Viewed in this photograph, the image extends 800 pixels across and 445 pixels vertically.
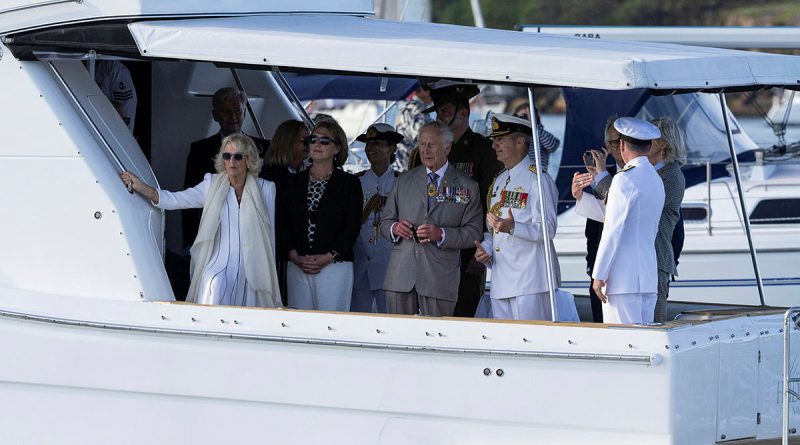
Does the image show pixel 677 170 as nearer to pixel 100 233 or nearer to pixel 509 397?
pixel 509 397

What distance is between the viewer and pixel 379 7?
1209cm

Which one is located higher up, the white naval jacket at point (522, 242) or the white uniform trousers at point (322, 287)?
the white naval jacket at point (522, 242)

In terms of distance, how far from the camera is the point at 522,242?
20.9 feet

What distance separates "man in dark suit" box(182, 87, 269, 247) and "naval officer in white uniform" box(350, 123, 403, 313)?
750 mm

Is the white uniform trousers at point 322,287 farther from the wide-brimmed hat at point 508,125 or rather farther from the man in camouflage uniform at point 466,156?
the wide-brimmed hat at point 508,125

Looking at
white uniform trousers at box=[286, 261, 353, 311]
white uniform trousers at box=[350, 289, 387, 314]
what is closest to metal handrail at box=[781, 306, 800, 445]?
white uniform trousers at box=[286, 261, 353, 311]

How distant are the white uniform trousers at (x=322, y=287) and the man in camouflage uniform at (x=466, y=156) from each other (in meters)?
0.76

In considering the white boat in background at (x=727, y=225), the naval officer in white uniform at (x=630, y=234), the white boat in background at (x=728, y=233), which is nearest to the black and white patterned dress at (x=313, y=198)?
the naval officer in white uniform at (x=630, y=234)

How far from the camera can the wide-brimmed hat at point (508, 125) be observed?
6.43 metres

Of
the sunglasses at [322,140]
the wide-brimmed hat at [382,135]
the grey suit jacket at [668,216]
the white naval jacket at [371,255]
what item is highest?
the wide-brimmed hat at [382,135]

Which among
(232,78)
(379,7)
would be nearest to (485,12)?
(379,7)

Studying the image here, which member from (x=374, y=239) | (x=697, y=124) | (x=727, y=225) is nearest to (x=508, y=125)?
(x=374, y=239)

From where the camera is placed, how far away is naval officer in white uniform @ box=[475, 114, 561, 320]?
634 centimetres

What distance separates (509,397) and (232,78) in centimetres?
349
